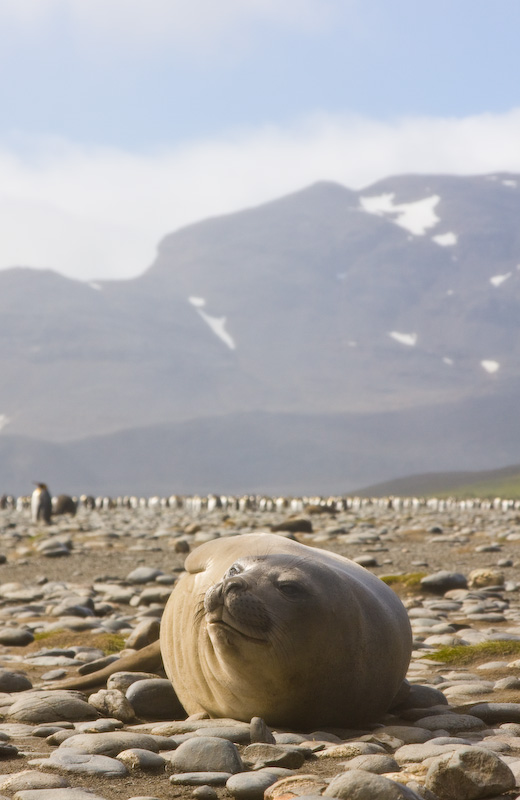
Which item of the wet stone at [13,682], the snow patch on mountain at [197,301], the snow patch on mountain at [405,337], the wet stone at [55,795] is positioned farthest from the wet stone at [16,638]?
the snow patch on mountain at [197,301]

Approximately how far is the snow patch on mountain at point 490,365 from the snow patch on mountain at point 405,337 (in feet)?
42.9

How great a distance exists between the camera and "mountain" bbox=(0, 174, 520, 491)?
506 feet

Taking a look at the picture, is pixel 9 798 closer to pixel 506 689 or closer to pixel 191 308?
pixel 506 689

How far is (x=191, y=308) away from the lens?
186750 mm

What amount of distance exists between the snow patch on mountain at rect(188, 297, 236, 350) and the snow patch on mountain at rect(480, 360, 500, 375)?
45.2 meters

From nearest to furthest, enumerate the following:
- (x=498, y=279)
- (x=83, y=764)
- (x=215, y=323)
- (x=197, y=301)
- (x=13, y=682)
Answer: (x=83, y=764)
(x=13, y=682)
(x=215, y=323)
(x=197, y=301)
(x=498, y=279)

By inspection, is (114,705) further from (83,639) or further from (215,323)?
(215,323)

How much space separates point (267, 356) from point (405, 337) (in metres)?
27.4

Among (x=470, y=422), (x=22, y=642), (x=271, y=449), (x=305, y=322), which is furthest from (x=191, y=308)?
(x=22, y=642)

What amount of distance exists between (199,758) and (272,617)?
0.65 m

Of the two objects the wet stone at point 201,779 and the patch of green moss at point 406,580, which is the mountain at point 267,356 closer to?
the patch of green moss at point 406,580

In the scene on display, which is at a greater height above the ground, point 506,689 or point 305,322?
point 305,322

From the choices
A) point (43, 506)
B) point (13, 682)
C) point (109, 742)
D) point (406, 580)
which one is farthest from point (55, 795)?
point (43, 506)

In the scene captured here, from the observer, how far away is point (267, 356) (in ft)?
565
